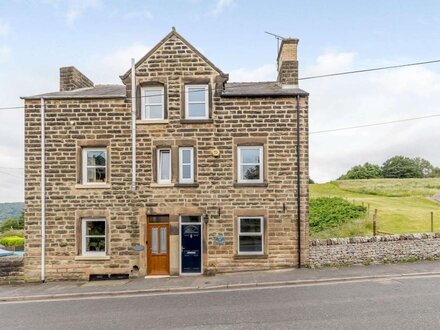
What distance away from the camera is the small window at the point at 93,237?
1639cm

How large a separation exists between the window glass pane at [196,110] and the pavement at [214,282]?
743cm

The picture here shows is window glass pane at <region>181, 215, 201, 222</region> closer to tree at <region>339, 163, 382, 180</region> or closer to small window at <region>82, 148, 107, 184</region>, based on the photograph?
small window at <region>82, 148, 107, 184</region>

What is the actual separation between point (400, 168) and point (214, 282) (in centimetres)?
9415

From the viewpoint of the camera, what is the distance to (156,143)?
54.1 ft

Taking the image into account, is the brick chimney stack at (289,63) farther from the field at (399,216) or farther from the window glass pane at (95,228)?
the window glass pane at (95,228)

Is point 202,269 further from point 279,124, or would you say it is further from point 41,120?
point 41,120

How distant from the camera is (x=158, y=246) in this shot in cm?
1644

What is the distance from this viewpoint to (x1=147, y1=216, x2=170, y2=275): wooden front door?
53.5 ft

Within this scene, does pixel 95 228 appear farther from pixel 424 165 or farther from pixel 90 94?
pixel 424 165

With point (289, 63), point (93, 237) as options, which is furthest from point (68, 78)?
point (289, 63)

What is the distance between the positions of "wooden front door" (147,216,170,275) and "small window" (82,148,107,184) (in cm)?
314

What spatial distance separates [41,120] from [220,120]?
8.36m

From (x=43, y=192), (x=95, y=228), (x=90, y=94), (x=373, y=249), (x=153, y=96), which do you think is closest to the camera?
(x=43, y=192)

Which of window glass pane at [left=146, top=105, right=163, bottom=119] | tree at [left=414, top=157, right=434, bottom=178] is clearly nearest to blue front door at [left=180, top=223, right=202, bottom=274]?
window glass pane at [left=146, top=105, right=163, bottom=119]
